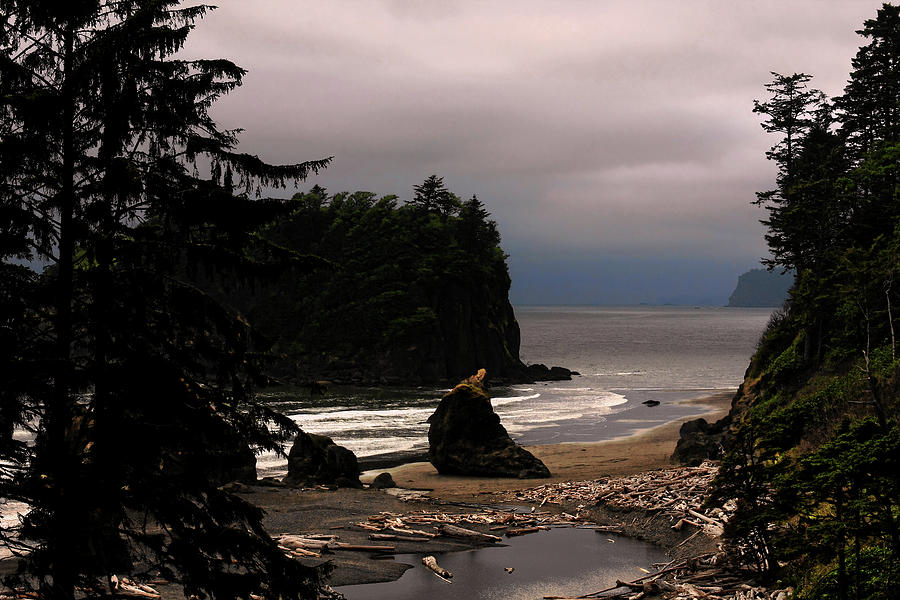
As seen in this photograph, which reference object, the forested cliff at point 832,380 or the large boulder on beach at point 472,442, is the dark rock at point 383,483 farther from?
the forested cliff at point 832,380

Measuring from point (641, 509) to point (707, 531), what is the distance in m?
2.94

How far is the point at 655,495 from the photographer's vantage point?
20281mm

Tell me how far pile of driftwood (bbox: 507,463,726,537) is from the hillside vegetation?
186 centimetres

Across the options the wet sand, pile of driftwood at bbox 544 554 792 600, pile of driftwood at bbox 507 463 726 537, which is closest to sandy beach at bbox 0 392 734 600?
the wet sand

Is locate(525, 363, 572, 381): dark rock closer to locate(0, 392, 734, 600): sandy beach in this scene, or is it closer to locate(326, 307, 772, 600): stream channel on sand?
locate(326, 307, 772, 600): stream channel on sand

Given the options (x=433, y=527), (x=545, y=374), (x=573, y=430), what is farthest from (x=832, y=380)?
(x=545, y=374)

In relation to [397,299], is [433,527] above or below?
below

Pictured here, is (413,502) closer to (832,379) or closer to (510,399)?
(832,379)

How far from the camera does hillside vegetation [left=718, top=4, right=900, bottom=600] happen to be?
9664 mm

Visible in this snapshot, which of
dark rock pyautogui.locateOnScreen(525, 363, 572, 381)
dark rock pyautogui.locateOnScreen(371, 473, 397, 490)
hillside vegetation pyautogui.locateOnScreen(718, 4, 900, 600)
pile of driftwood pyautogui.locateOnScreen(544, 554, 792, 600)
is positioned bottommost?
dark rock pyautogui.locateOnScreen(525, 363, 572, 381)

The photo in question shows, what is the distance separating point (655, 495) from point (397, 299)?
74.6 metres

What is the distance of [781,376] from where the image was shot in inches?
1276

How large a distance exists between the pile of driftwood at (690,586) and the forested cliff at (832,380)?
19.5 inches

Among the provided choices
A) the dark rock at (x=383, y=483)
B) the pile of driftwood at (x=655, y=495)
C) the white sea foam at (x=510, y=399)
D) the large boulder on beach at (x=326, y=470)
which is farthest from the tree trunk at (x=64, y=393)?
the white sea foam at (x=510, y=399)
